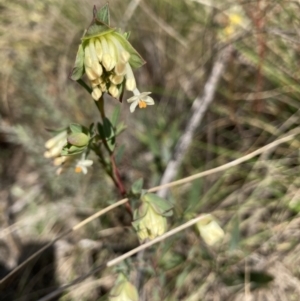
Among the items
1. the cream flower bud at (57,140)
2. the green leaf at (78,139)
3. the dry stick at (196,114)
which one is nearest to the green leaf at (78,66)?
the green leaf at (78,139)

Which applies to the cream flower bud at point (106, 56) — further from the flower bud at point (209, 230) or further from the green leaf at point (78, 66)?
the flower bud at point (209, 230)

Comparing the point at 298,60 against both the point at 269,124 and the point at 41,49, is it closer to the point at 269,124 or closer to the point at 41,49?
the point at 269,124

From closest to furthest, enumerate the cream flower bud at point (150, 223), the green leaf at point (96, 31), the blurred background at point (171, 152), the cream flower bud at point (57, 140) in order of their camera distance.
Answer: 1. the green leaf at point (96, 31)
2. the cream flower bud at point (150, 223)
3. the cream flower bud at point (57, 140)
4. the blurred background at point (171, 152)

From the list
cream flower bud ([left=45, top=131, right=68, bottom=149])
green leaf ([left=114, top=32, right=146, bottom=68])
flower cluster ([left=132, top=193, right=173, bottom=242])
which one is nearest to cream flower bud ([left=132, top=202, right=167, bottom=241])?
flower cluster ([left=132, top=193, right=173, bottom=242])

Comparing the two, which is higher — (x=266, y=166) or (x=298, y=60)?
(x=298, y=60)

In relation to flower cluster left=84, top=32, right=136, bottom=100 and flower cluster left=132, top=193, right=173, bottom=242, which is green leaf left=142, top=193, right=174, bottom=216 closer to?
flower cluster left=132, top=193, right=173, bottom=242

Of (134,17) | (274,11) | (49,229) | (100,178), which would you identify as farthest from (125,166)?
(274,11)

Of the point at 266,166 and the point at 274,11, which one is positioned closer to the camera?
the point at 266,166
